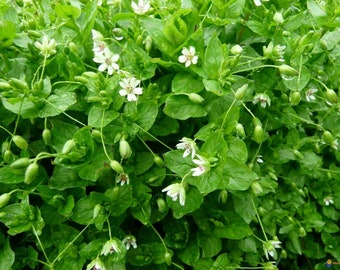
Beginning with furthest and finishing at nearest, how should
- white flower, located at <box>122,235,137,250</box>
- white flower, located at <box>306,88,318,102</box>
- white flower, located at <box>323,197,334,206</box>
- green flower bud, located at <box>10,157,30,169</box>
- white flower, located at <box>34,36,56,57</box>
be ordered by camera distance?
white flower, located at <box>323,197,334,206</box>, white flower, located at <box>306,88,318,102</box>, white flower, located at <box>122,235,137,250</box>, white flower, located at <box>34,36,56,57</box>, green flower bud, located at <box>10,157,30,169</box>

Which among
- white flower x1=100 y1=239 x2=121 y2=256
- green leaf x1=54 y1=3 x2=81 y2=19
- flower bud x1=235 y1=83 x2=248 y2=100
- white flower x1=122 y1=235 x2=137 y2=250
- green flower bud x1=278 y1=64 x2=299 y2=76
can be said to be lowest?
white flower x1=122 y1=235 x2=137 y2=250

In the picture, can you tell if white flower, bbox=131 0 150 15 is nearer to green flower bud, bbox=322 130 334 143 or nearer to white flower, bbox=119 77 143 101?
white flower, bbox=119 77 143 101

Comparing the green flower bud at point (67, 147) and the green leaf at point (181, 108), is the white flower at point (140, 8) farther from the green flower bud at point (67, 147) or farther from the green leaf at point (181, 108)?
the green flower bud at point (67, 147)

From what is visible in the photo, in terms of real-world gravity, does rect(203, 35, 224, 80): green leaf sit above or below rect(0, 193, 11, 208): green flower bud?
above

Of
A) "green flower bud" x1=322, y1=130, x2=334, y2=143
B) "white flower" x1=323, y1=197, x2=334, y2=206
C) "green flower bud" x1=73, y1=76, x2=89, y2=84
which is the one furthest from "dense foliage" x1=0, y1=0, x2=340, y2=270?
"white flower" x1=323, y1=197, x2=334, y2=206

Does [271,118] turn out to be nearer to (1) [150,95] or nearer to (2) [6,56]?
(1) [150,95]

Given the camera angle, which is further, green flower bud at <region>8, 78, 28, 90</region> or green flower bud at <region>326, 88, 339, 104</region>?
green flower bud at <region>326, 88, 339, 104</region>

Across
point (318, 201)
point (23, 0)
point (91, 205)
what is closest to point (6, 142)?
point (91, 205)
